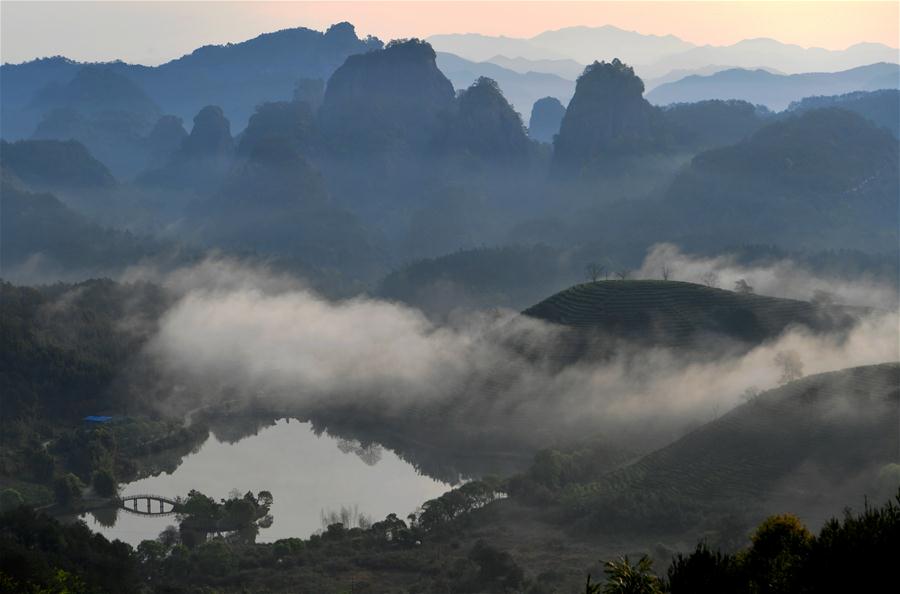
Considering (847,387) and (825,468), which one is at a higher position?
(847,387)

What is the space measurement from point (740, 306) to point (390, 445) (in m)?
43.2

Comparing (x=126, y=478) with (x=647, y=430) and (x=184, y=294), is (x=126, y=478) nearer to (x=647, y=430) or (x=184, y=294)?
(x=647, y=430)

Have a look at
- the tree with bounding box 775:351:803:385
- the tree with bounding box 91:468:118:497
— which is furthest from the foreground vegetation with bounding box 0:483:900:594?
the tree with bounding box 775:351:803:385

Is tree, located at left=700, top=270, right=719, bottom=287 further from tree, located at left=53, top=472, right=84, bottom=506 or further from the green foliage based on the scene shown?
the green foliage

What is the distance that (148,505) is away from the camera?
109 metres

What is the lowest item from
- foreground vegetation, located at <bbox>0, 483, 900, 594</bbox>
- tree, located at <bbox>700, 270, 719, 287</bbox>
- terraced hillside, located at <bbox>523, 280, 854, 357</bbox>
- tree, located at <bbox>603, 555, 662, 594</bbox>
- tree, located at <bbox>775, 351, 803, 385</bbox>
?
tree, located at <bbox>603, 555, 662, 594</bbox>

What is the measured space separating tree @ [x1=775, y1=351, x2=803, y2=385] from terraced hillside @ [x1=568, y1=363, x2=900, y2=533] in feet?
45.0

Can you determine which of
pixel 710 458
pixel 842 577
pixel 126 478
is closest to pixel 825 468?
pixel 710 458

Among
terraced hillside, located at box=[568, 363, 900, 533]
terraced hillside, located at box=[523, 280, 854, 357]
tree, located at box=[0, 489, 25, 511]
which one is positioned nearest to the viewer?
terraced hillside, located at box=[568, 363, 900, 533]

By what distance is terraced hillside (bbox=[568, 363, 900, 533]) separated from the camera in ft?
283

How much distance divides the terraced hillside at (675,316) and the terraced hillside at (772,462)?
27545 mm

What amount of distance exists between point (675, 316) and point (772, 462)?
146 ft

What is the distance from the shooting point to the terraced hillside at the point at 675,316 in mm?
128125

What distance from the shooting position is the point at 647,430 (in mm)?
117938
